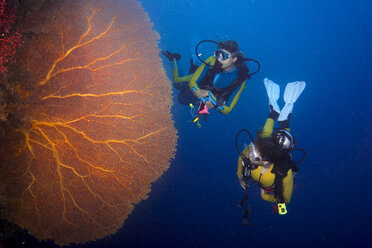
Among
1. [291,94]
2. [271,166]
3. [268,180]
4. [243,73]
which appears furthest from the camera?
[291,94]

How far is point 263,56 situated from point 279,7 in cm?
1243

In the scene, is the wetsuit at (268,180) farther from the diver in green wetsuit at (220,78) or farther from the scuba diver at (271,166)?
the diver in green wetsuit at (220,78)

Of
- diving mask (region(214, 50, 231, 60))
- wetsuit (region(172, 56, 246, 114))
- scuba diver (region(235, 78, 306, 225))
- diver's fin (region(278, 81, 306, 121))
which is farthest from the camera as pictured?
diver's fin (region(278, 81, 306, 121))

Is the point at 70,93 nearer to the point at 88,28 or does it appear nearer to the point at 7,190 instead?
the point at 88,28

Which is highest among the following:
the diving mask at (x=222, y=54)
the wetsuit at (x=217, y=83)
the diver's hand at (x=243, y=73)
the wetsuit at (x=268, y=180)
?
the diver's hand at (x=243, y=73)

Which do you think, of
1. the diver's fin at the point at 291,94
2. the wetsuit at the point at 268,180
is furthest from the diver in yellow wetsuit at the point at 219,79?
the diver's fin at the point at 291,94

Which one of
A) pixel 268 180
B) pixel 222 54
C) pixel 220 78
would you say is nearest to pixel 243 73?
pixel 220 78

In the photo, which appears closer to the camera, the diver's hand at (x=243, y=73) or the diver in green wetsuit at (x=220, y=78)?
the diver in green wetsuit at (x=220, y=78)

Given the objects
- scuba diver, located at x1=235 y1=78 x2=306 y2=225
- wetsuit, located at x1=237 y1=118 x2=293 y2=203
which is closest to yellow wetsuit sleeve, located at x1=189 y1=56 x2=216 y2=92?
scuba diver, located at x1=235 y1=78 x2=306 y2=225

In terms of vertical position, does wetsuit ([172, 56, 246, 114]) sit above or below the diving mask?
below

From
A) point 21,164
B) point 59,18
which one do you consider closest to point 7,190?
point 21,164

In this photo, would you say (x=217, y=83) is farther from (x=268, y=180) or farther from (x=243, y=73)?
(x=268, y=180)

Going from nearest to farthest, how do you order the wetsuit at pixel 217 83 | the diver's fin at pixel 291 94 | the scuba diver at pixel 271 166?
the scuba diver at pixel 271 166
the wetsuit at pixel 217 83
the diver's fin at pixel 291 94

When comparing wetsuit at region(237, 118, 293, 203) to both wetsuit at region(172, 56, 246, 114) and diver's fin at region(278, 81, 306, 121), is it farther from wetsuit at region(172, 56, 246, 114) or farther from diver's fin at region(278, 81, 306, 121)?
diver's fin at region(278, 81, 306, 121)
